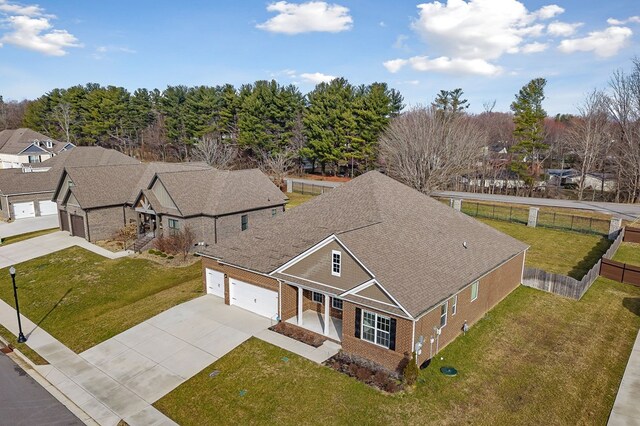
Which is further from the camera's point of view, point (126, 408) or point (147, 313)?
point (147, 313)

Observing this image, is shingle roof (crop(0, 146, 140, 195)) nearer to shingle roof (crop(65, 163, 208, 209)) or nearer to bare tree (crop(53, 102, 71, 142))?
shingle roof (crop(65, 163, 208, 209))

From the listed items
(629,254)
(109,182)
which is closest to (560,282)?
(629,254)

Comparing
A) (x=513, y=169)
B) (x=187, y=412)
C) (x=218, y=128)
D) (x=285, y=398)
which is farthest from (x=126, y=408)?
(x=218, y=128)

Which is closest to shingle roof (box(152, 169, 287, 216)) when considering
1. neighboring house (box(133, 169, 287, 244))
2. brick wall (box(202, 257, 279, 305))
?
neighboring house (box(133, 169, 287, 244))

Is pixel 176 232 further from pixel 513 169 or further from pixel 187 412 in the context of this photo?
pixel 513 169

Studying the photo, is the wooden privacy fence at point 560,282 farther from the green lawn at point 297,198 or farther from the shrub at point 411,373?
the green lawn at point 297,198

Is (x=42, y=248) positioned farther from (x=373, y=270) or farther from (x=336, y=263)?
(x=373, y=270)

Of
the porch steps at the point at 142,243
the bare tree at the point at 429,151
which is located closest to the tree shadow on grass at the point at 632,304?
the bare tree at the point at 429,151
